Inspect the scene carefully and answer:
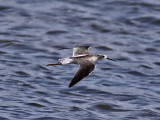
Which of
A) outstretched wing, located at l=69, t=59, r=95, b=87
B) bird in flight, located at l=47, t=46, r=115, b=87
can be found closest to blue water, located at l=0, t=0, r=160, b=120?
bird in flight, located at l=47, t=46, r=115, b=87

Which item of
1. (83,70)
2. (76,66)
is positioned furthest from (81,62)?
(76,66)

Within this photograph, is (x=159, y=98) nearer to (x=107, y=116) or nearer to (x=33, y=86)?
(x=107, y=116)

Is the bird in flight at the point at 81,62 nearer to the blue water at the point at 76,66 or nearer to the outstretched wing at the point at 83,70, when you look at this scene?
the outstretched wing at the point at 83,70

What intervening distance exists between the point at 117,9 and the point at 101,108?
6.34 m

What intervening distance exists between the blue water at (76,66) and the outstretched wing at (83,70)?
0.88 metres

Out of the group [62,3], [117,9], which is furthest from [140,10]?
[62,3]

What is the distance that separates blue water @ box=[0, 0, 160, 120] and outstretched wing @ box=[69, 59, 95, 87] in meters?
0.88

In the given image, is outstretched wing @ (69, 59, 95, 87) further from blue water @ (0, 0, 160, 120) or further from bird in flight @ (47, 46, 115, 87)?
blue water @ (0, 0, 160, 120)

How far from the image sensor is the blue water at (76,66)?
8.04m

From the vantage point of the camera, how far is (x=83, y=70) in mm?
7176

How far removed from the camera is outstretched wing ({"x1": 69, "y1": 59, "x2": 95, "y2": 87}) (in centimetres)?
692

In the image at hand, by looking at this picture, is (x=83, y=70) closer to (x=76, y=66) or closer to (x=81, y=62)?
(x=81, y=62)

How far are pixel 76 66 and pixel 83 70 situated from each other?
314 cm

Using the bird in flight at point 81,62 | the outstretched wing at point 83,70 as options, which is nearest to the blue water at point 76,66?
the bird in flight at point 81,62
